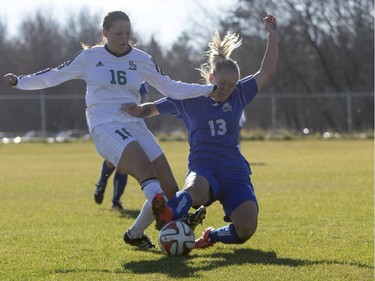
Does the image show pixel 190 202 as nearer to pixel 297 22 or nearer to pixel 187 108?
pixel 187 108

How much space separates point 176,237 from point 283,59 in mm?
36920

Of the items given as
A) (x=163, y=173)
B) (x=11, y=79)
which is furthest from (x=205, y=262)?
(x=11, y=79)

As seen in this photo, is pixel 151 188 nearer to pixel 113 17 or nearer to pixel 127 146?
pixel 127 146

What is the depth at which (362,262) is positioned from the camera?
5.50m

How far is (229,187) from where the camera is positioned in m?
6.25

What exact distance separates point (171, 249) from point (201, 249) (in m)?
0.57

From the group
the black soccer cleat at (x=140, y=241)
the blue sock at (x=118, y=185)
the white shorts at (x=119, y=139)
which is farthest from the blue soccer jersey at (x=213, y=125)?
the blue sock at (x=118, y=185)

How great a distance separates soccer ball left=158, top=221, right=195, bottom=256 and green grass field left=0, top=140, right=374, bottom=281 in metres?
0.08

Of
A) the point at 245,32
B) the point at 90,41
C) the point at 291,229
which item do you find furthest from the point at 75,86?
the point at 291,229

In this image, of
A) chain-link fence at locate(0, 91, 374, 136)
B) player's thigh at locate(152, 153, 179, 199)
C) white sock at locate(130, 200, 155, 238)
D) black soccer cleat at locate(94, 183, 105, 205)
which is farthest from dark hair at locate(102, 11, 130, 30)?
chain-link fence at locate(0, 91, 374, 136)

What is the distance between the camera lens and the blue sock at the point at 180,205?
580cm

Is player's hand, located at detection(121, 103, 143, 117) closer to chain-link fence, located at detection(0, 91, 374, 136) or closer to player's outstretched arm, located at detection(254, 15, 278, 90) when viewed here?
player's outstretched arm, located at detection(254, 15, 278, 90)

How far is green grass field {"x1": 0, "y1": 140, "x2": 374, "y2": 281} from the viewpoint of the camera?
208 inches

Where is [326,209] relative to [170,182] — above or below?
below
